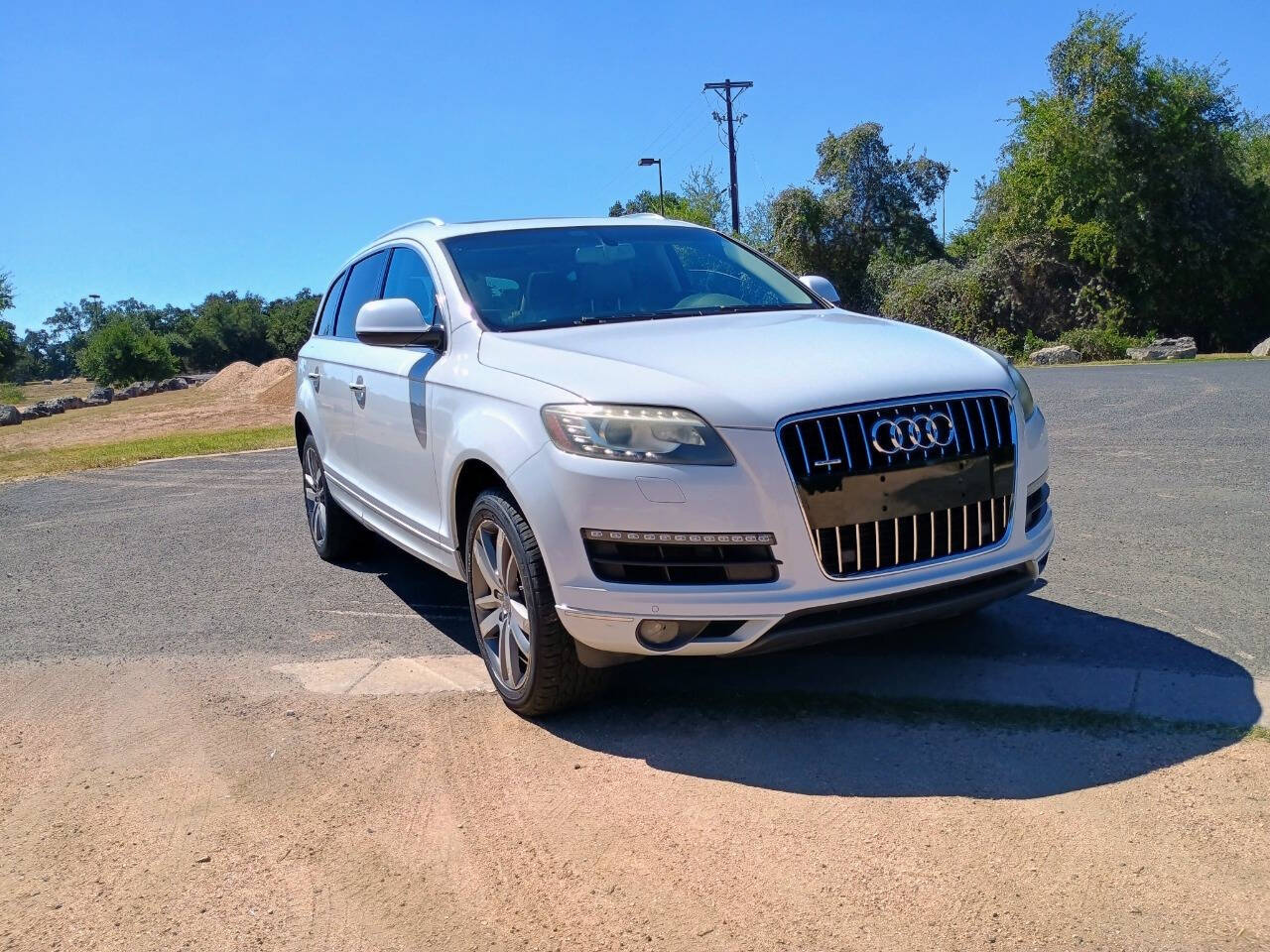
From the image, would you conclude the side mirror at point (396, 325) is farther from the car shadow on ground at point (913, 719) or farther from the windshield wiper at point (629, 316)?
the car shadow on ground at point (913, 719)

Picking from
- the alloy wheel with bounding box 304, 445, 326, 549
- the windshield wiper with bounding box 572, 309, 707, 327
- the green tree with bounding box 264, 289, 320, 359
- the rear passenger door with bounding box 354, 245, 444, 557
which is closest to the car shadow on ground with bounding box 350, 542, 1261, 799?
the rear passenger door with bounding box 354, 245, 444, 557

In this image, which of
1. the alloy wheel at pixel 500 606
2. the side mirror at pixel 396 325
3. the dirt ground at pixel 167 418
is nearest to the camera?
the alloy wheel at pixel 500 606

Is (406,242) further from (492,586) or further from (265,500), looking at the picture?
(265,500)

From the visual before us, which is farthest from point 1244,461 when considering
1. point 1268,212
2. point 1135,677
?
point 1268,212

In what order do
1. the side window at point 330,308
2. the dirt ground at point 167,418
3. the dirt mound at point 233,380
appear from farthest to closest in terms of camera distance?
the dirt mound at point 233,380
the dirt ground at point 167,418
the side window at point 330,308

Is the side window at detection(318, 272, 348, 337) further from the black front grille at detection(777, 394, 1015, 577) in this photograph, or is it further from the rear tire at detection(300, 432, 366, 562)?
the black front grille at detection(777, 394, 1015, 577)

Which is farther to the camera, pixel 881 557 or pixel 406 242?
pixel 406 242

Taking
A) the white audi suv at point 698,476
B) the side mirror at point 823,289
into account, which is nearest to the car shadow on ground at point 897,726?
the white audi suv at point 698,476

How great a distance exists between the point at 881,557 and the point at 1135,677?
115 cm

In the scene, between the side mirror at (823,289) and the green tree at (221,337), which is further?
the green tree at (221,337)

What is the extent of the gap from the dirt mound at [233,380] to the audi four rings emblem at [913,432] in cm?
4169

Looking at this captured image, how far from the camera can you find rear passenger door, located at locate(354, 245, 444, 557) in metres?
4.94

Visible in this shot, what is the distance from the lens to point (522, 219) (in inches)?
232

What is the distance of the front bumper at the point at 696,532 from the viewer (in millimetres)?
3623
